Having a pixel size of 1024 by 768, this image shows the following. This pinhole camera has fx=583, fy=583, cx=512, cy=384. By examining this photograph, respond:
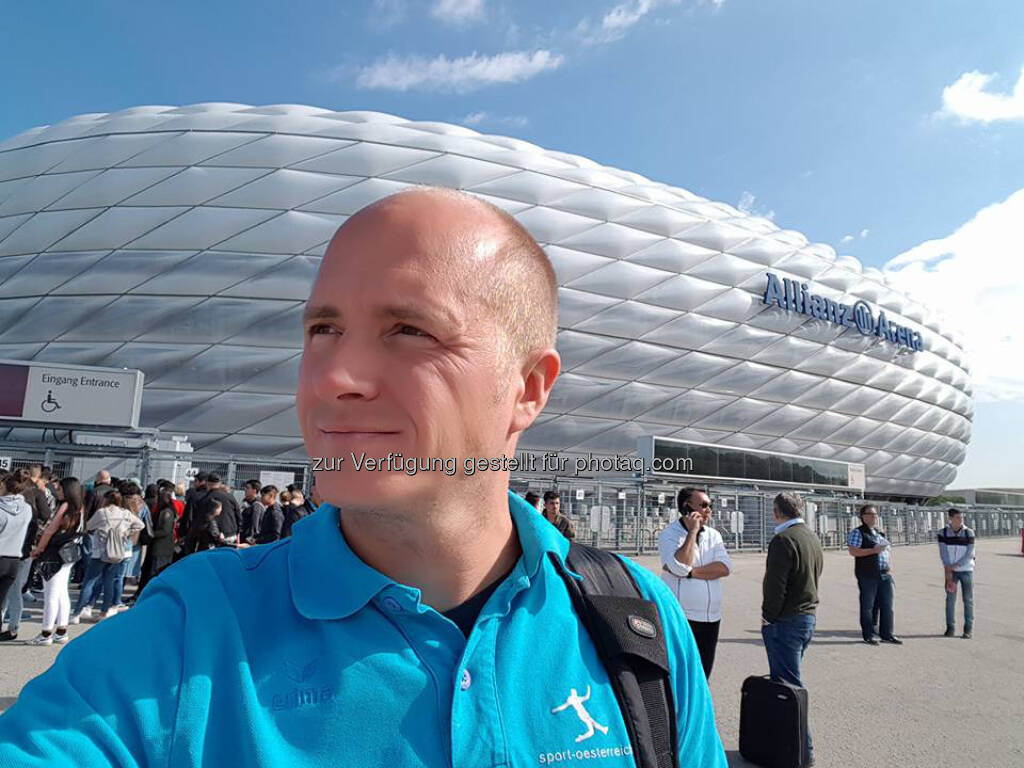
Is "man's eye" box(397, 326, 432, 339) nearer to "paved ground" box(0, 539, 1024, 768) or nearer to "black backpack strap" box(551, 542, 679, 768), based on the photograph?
"black backpack strap" box(551, 542, 679, 768)

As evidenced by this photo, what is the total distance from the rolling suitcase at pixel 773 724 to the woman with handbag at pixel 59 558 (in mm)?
5887

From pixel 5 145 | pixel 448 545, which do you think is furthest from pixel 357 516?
pixel 5 145

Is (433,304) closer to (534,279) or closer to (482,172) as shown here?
(534,279)

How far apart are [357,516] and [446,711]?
0.28 m

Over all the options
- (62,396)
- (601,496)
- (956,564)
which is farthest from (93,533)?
(956,564)

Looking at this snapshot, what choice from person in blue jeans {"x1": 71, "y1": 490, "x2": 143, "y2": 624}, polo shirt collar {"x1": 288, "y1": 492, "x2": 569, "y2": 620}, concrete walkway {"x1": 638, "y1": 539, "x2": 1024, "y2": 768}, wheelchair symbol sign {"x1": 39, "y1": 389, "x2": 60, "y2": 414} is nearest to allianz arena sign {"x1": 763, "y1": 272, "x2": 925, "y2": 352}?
concrete walkway {"x1": 638, "y1": 539, "x2": 1024, "y2": 768}

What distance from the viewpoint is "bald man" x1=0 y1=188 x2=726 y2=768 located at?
65cm

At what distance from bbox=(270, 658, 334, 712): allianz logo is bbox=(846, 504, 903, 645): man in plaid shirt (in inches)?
286

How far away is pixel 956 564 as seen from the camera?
7371 mm

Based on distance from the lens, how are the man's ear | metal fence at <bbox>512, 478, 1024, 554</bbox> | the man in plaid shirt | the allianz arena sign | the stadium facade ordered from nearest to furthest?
the man's ear, the man in plaid shirt, metal fence at <bbox>512, 478, 1024, 554</bbox>, the stadium facade, the allianz arena sign

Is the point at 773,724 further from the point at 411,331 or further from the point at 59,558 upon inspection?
the point at 59,558

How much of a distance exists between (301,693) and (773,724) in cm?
355

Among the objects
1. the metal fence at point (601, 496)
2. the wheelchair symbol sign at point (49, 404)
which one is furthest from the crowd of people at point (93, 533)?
the wheelchair symbol sign at point (49, 404)

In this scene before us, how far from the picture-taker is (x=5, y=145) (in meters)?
21.9
